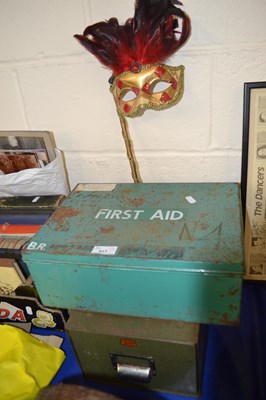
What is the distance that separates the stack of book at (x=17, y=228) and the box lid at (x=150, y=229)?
0.09 metres

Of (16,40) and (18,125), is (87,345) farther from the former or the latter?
(16,40)

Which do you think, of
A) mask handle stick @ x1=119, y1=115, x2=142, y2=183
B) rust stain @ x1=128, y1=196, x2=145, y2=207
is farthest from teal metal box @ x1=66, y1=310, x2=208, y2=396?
mask handle stick @ x1=119, y1=115, x2=142, y2=183

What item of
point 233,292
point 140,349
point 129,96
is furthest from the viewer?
point 129,96

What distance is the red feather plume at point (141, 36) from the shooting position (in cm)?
59

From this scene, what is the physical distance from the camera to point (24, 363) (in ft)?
2.23

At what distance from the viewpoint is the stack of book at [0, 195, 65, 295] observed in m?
0.71

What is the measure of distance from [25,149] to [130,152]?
267mm

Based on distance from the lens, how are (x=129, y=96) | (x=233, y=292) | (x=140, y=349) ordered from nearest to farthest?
(x=233, y=292) < (x=140, y=349) < (x=129, y=96)

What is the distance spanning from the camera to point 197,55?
66 cm

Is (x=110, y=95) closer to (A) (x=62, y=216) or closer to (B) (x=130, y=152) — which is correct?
(B) (x=130, y=152)

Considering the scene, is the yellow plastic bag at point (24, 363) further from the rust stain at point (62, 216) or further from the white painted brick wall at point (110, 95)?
the white painted brick wall at point (110, 95)

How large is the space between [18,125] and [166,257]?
563mm

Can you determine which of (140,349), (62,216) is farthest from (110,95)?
(140,349)

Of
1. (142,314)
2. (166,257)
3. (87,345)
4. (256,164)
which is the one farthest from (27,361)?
(256,164)
